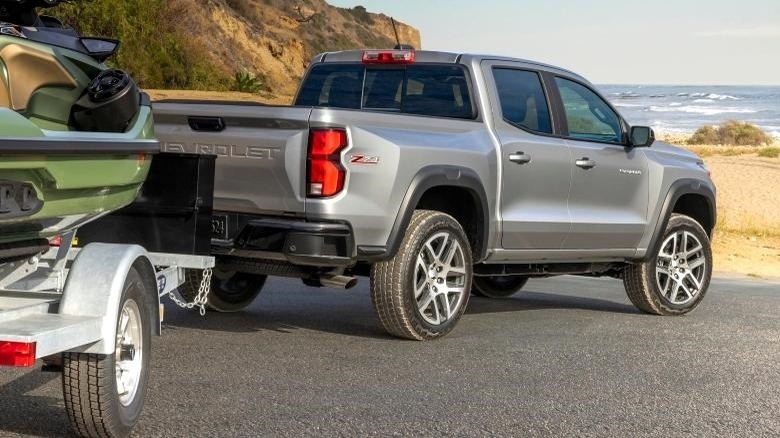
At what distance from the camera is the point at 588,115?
10.3 metres

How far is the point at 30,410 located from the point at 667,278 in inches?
248

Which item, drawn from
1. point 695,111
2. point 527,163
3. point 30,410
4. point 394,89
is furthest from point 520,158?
point 695,111

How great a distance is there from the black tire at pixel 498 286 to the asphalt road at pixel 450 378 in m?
0.88

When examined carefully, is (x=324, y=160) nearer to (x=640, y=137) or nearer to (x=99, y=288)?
(x=99, y=288)

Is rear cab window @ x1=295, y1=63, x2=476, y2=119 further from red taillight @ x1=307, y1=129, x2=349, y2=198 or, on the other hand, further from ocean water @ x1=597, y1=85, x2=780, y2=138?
ocean water @ x1=597, y1=85, x2=780, y2=138

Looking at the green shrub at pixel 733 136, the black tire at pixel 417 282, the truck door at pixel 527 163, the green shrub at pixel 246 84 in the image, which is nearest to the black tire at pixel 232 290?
the black tire at pixel 417 282

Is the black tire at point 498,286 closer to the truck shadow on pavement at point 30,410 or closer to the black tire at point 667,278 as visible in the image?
the black tire at point 667,278

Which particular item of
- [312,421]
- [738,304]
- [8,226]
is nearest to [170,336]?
[312,421]

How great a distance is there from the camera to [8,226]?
17.0 ft

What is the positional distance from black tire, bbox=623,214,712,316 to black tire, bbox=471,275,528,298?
1288 millimetres

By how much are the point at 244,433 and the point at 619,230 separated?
5.13m

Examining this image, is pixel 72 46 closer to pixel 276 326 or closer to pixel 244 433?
pixel 244 433

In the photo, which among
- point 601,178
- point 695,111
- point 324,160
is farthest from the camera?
point 695,111

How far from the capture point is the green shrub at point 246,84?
142 ft
